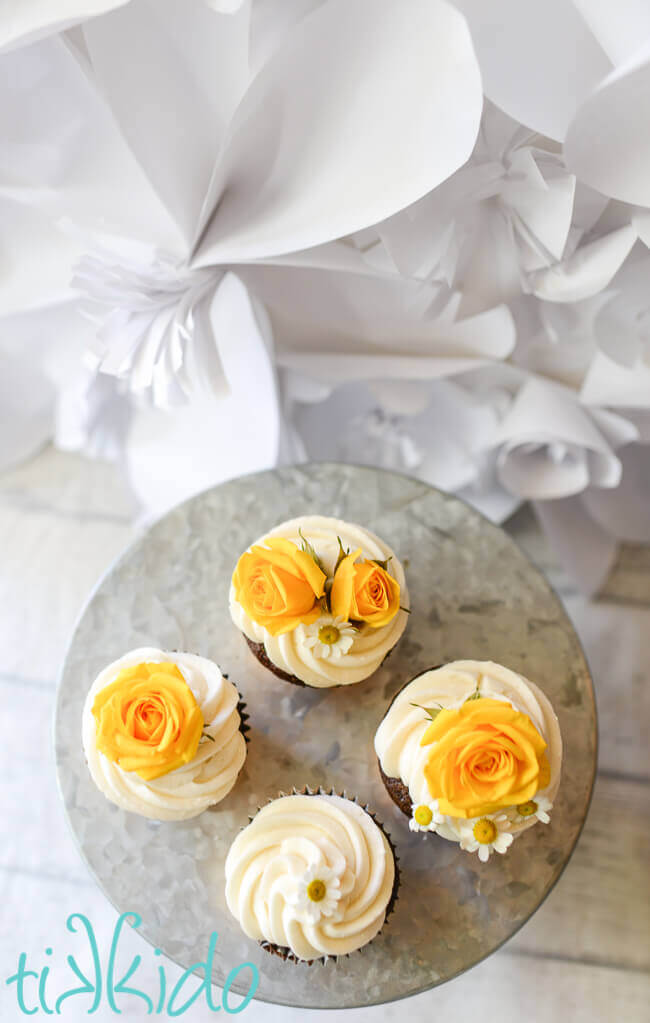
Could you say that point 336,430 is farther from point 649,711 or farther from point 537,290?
point 649,711

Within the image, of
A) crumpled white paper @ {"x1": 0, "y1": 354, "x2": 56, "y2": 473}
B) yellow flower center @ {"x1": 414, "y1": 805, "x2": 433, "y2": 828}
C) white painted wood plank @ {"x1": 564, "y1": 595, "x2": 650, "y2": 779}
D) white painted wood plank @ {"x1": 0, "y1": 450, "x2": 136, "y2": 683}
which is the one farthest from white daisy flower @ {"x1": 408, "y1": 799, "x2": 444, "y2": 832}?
crumpled white paper @ {"x1": 0, "y1": 354, "x2": 56, "y2": 473}

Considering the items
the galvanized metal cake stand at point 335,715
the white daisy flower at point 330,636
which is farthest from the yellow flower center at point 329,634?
the galvanized metal cake stand at point 335,715

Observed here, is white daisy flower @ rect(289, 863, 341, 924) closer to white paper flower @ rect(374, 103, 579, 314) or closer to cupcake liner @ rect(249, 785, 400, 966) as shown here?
cupcake liner @ rect(249, 785, 400, 966)

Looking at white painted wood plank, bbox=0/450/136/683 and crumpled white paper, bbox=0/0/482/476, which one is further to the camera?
white painted wood plank, bbox=0/450/136/683

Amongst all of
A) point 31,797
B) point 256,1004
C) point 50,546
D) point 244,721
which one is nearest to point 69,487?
point 50,546

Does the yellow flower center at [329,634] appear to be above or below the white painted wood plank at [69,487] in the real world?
below

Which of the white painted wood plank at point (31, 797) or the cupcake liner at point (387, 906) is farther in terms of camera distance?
the white painted wood plank at point (31, 797)

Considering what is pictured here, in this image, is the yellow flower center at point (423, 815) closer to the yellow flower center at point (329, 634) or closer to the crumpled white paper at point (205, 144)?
the yellow flower center at point (329, 634)
